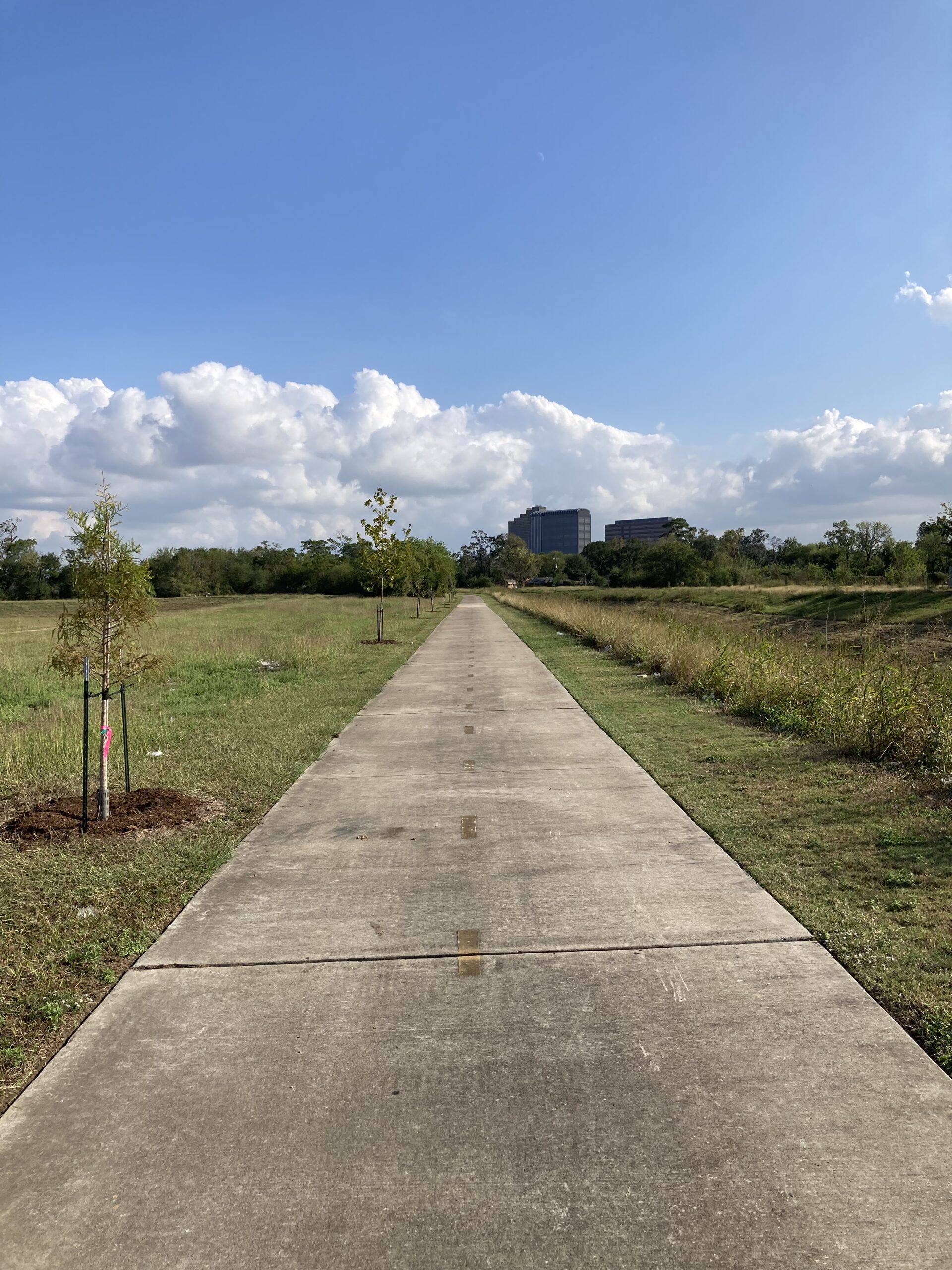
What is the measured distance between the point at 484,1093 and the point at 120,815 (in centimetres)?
435

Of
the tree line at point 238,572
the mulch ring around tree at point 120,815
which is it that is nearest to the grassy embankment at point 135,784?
the mulch ring around tree at point 120,815

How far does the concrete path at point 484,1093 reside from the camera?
227cm

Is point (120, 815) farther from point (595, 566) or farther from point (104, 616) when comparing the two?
point (595, 566)

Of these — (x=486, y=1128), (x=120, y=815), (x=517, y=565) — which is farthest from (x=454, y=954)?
(x=517, y=565)

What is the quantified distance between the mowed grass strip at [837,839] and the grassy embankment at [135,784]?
346cm

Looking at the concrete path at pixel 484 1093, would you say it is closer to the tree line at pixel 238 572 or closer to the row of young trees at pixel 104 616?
the row of young trees at pixel 104 616

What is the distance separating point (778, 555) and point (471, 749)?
119m

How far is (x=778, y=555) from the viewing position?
391 ft

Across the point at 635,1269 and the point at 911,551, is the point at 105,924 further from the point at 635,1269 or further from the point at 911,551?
the point at 911,551

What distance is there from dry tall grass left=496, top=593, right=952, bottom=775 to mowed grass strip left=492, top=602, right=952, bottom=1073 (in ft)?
1.22

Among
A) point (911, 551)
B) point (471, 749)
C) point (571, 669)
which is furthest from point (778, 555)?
point (471, 749)

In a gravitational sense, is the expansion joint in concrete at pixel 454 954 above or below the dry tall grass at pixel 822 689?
below

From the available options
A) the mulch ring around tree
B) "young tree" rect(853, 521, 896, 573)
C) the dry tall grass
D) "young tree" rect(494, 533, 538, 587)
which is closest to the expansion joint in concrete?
the mulch ring around tree

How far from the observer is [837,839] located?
568cm
